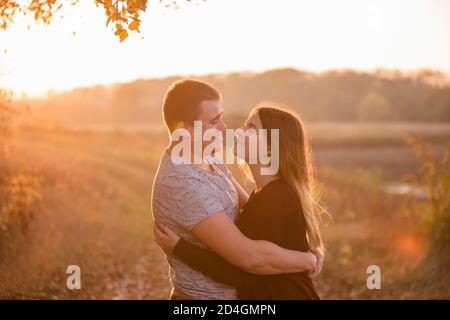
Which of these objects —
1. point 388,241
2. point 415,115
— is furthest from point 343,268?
point 415,115

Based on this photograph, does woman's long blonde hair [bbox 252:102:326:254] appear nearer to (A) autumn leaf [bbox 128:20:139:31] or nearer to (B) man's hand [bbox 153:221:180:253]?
(B) man's hand [bbox 153:221:180:253]

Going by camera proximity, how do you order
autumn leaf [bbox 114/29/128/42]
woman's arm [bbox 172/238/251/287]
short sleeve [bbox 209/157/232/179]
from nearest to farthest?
woman's arm [bbox 172/238/251/287] → short sleeve [bbox 209/157/232/179] → autumn leaf [bbox 114/29/128/42]

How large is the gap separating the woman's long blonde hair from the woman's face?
0.05 metres

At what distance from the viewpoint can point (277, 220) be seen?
3.44 m

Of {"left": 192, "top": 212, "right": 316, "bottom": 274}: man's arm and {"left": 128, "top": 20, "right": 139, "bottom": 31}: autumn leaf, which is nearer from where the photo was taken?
{"left": 192, "top": 212, "right": 316, "bottom": 274}: man's arm

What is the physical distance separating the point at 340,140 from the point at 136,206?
2660 centimetres

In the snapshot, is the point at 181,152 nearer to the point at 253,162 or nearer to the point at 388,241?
the point at 253,162

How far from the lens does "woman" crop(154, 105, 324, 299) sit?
344 centimetres

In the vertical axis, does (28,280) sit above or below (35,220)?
below

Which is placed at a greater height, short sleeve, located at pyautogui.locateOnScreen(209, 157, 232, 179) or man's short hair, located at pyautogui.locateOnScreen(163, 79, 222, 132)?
man's short hair, located at pyautogui.locateOnScreen(163, 79, 222, 132)

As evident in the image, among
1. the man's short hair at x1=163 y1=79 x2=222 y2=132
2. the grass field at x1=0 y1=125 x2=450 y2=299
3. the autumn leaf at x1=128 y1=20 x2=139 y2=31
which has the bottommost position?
the grass field at x1=0 y1=125 x2=450 y2=299

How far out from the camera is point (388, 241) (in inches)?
409

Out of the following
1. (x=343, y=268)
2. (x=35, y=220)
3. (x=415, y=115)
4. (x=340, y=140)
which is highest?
(x=415, y=115)

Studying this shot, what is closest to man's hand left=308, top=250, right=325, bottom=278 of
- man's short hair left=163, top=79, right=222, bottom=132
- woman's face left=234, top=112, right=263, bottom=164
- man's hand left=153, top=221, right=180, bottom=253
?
woman's face left=234, top=112, right=263, bottom=164
